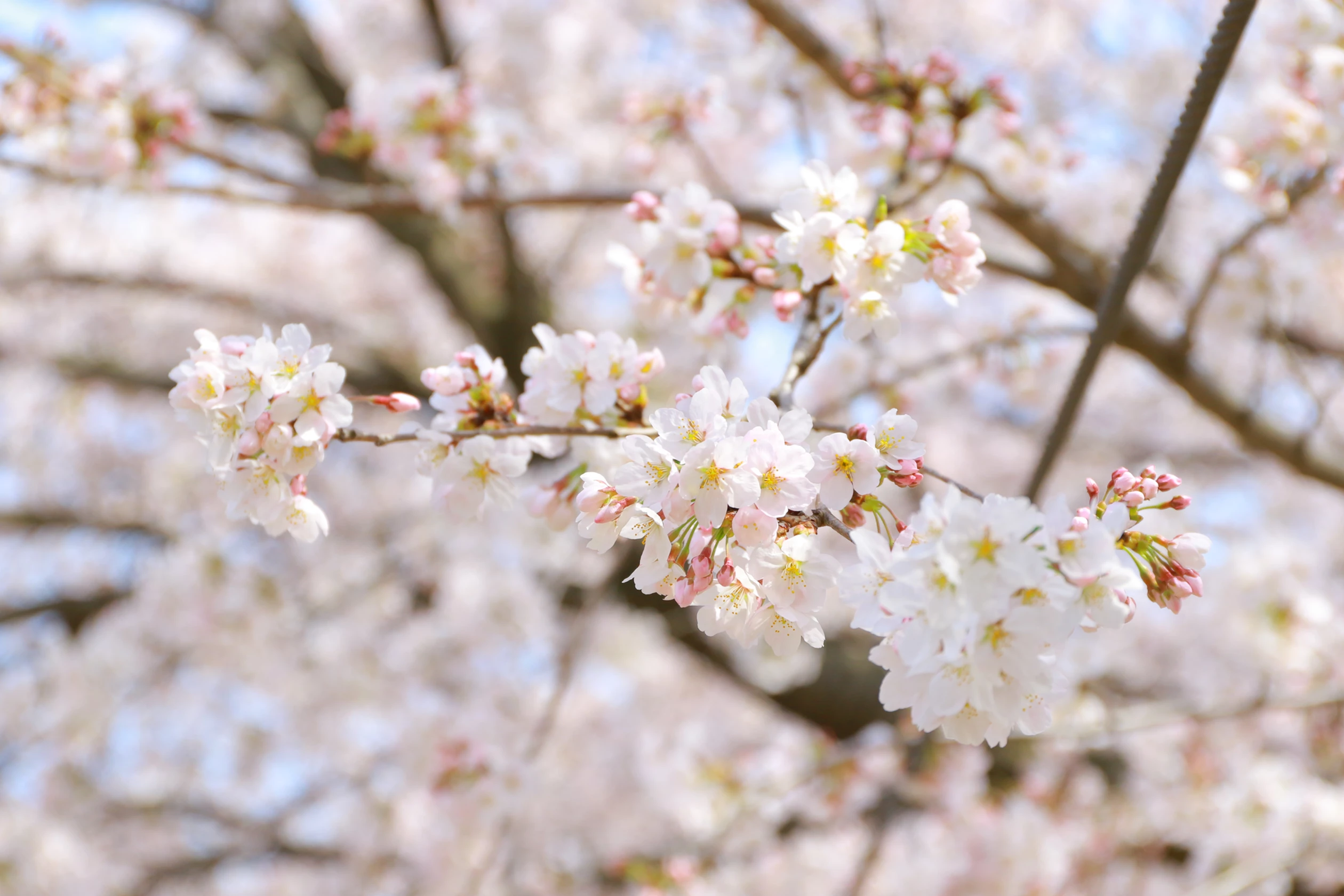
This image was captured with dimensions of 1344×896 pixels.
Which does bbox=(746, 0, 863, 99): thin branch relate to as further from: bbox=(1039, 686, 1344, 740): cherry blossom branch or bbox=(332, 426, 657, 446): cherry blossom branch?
bbox=(1039, 686, 1344, 740): cherry blossom branch

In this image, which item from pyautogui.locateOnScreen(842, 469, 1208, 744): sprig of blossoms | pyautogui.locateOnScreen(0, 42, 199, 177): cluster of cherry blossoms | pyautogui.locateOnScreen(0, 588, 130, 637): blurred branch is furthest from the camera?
pyautogui.locateOnScreen(0, 588, 130, 637): blurred branch

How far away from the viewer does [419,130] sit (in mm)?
2553

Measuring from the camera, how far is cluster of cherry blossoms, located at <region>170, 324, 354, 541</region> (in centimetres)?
98

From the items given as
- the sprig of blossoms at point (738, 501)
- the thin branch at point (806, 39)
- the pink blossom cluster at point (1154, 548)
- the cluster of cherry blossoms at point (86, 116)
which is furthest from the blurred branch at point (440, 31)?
the pink blossom cluster at point (1154, 548)

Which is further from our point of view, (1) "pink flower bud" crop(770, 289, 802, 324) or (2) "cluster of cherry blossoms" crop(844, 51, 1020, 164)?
(2) "cluster of cherry blossoms" crop(844, 51, 1020, 164)

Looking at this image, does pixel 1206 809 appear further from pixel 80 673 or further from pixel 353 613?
pixel 80 673

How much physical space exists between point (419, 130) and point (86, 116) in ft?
2.55

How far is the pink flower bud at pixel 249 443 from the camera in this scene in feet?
3.22

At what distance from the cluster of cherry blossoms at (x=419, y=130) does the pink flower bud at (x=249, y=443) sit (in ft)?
5.14

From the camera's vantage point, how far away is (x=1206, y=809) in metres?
3.13

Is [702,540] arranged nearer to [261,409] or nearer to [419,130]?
[261,409]

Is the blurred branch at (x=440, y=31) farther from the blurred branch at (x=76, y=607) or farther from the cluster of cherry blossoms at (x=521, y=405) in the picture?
the cluster of cherry blossoms at (x=521, y=405)

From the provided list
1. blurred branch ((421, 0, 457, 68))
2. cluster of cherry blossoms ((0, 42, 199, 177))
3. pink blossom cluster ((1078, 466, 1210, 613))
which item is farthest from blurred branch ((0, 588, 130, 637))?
pink blossom cluster ((1078, 466, 1210, 613))

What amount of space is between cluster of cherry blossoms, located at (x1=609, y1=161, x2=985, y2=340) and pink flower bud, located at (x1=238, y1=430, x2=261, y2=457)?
572 mm
